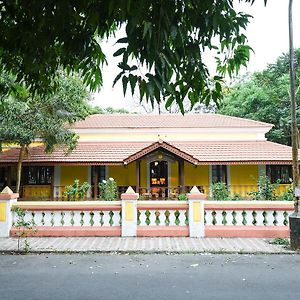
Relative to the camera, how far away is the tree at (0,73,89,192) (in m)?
13.8

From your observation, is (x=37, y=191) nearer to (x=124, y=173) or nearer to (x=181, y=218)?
(x=124, y=173)

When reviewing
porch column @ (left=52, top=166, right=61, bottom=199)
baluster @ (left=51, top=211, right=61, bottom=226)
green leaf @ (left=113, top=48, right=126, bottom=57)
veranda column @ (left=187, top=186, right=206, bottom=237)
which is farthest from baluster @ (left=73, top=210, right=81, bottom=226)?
porch column @ (left=52, top=166, right=61, bottom=199)

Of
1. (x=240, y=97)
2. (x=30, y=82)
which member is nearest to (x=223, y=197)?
(x=30, y=82)

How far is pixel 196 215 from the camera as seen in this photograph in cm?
882

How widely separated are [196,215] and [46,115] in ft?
28.0

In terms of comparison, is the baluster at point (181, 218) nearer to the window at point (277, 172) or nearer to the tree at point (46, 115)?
the tree at point (46, 115)

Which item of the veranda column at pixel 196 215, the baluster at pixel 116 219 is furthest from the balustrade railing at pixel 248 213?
the baluster at pixel 116 219

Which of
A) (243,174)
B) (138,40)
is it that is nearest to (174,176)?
(243,174)

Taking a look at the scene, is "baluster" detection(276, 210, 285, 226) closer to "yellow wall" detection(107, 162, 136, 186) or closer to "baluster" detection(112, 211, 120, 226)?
"baluster" detection(112, 211, 120, 226)

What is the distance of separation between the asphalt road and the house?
32.3ft

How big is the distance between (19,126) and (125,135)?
7171 mm

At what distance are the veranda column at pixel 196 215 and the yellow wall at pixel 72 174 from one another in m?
11.3

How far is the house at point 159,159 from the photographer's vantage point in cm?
1728

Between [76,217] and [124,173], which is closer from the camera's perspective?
[76,217]
